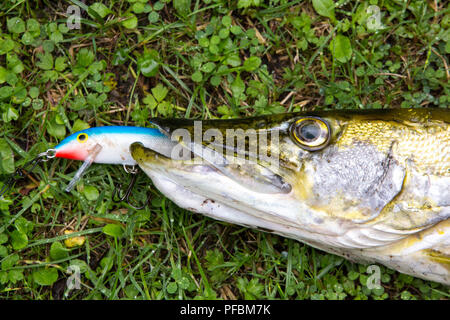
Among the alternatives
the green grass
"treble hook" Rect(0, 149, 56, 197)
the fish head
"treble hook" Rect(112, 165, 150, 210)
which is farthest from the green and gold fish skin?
"treble hook" Rect(0, 149, 56, 197)

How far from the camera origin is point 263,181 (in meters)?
1.79

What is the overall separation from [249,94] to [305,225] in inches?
37.4

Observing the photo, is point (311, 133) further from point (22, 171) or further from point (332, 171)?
point (22, 171)

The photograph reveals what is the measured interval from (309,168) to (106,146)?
1.05 meters

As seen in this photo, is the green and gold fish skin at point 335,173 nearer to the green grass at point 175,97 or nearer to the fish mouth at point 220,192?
the fish mouth at point 220,192

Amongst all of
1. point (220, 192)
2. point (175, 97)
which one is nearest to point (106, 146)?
point (175, 97)

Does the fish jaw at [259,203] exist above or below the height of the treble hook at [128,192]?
below

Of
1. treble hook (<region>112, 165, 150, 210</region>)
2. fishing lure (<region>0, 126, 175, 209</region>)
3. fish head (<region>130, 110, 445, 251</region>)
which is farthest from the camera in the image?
treble hook (<region>112, 165, 150, 210</region>)

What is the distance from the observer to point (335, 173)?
1784 mm

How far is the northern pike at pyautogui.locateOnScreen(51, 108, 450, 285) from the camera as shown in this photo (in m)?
1.79

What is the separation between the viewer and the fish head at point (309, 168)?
5.85ft

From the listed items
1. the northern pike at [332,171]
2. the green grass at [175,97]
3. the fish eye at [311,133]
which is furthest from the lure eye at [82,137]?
the fish eye at [311,133]

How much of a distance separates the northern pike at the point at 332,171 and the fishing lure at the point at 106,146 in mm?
185

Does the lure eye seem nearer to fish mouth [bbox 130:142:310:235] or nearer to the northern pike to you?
fish mouth [bbox 130:142:310:235]
